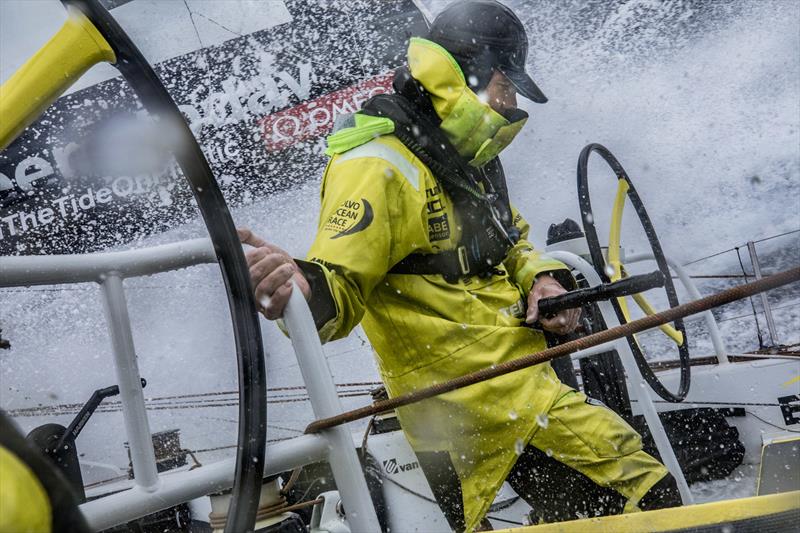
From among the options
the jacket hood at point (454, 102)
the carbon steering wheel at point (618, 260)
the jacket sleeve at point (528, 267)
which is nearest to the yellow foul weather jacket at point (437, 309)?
the jacket hood at point (454, 102)

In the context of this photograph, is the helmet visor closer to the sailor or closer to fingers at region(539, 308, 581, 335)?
the sailor

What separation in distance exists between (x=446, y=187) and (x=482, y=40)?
35 centimetres

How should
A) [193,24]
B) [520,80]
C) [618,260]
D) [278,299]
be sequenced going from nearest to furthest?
[278,299]
[520,80]
[618,260]
[193,24]

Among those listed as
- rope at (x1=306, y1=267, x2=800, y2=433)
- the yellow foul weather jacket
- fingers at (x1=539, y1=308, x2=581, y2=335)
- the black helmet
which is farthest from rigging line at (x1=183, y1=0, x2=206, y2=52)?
rope at (x1=306, y1=267, x2=800, y2=433)

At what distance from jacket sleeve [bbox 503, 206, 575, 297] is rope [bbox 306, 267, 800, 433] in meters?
0.81

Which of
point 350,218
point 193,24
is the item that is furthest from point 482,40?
point 193,24

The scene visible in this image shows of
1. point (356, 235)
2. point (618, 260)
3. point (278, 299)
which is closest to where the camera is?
point (278, 299)

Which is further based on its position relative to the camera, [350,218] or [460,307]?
[460,307]

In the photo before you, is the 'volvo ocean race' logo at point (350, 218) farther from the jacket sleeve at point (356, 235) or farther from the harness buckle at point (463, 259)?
the harness buckle at point (463, 259)

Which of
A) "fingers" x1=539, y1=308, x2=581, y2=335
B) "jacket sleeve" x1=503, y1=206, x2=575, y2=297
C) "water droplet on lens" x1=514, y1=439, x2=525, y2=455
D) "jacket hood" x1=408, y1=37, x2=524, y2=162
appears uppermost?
"jacket hood" x1=408, y1=37, x2=524, y2=162

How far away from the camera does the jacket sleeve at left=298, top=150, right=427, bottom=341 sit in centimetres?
115

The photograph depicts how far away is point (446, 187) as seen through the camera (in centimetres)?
154

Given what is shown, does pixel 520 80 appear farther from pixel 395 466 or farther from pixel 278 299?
pixel 395 466

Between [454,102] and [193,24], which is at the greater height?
[193,24]
